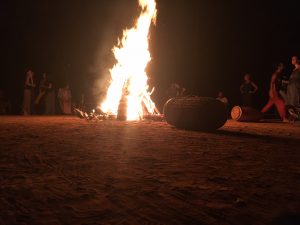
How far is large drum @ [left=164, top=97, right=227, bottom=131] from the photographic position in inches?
320

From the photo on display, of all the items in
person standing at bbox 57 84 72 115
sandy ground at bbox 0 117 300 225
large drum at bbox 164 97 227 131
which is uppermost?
person standing at bbox 57 84 72 115

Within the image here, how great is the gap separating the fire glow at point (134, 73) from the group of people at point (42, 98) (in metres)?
4.66

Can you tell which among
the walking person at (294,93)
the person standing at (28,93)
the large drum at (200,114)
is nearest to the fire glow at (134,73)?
the large drum at (200,114)

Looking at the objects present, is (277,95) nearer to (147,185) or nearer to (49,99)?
(49,99)

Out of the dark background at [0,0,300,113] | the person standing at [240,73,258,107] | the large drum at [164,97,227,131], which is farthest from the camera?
the dark background at [0,0,300,113]

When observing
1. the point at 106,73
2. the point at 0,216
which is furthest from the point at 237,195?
the point at 106,73

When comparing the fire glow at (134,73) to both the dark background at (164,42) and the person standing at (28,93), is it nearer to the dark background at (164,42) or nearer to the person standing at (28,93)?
the person standing at (28,93)

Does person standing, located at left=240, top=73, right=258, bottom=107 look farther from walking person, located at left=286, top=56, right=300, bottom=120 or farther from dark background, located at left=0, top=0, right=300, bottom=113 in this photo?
dark background, located at left=0, top=0, right=300, bottom=113

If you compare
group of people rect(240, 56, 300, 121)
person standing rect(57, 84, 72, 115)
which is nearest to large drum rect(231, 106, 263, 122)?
group of people rect(240, 56, 300, 121)

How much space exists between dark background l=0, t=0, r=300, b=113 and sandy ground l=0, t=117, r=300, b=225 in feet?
50.6

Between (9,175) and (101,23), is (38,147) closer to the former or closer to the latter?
(9,175)

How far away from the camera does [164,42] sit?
80.6ft

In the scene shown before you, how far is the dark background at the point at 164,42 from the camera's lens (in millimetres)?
20469

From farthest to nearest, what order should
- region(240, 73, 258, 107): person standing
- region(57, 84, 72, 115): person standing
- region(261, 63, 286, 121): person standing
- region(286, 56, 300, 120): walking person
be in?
region(57, 84, 72, 115): person standing, region(240, 73, 258, 107): person standing, region(261, 63, 286, 121): person standing, region(286, 56, 300, 120): walking person
